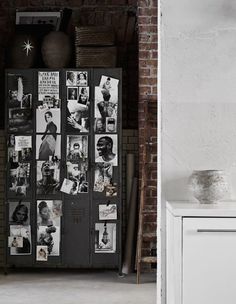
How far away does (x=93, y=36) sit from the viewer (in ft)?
22.1

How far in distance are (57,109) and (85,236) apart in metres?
1.38

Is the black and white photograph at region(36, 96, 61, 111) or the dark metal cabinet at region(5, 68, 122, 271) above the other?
the black and white photograph at region(36, 96, 61, 111)

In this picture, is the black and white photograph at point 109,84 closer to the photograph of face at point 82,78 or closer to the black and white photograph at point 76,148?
the photograph of face at point 82,78

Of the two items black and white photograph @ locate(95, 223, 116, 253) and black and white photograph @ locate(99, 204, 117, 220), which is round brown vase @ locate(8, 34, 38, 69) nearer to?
black and white photograph @ locate(99, 204, 117, 220)

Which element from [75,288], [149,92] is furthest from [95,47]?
[75,288]

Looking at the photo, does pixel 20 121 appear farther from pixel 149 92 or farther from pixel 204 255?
pixel 204 255

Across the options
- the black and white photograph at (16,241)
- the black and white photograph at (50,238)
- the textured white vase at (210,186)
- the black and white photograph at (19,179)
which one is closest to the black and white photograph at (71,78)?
the black and white photograph at (19,179)

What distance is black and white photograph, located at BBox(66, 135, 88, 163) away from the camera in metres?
Answer: 6.61

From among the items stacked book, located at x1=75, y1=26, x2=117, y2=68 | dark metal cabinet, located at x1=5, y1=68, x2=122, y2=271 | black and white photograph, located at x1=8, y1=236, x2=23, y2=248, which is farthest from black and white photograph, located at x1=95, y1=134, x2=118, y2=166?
black and white photograph, located at x1=8, y1=236, x2=23, y2=248

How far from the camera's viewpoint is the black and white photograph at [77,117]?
661cm

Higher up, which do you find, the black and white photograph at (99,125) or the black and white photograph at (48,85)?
the black and white photograph at (48,85)

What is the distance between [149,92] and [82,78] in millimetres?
733

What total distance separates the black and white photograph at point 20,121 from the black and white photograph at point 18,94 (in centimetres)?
5

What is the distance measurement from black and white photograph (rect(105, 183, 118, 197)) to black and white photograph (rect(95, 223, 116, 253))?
12.5 inches
